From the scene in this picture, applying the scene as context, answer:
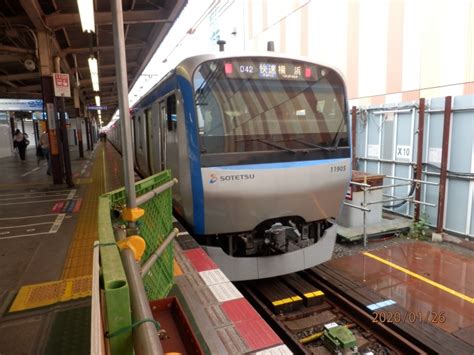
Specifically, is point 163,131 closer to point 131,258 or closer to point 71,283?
point 71,283

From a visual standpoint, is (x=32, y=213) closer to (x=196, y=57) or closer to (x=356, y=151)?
(x=196, y=57)

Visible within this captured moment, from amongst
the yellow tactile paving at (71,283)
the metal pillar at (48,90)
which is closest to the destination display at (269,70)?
the yellow tactile paving at (71,283)

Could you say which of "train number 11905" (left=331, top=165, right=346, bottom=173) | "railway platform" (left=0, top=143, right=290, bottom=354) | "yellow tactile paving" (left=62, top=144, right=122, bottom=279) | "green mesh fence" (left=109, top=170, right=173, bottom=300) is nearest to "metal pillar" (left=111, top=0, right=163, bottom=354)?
"green mesh fence" (left=109, top=170, right=173, bottom=300)

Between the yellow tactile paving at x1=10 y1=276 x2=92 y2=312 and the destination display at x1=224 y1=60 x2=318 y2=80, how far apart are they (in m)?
2.41

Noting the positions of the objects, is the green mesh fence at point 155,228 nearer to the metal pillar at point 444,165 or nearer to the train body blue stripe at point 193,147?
the train body blue stripe at point 193,147

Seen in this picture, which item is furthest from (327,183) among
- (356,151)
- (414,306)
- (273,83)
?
(356,151)

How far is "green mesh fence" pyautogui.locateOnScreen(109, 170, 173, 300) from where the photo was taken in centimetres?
219

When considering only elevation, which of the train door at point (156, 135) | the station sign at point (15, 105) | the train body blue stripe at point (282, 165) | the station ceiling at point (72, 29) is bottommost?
the train body blue stripe at point (282, 165)

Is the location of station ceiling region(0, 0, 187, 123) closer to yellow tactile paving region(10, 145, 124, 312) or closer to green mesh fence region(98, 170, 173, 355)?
yellow tactile paving region(10, 145, 124, 312)

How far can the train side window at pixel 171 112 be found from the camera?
13.6ft

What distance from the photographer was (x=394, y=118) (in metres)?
7.17

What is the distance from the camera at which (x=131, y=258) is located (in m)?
1.42

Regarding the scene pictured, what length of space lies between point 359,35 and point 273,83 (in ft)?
21.9
